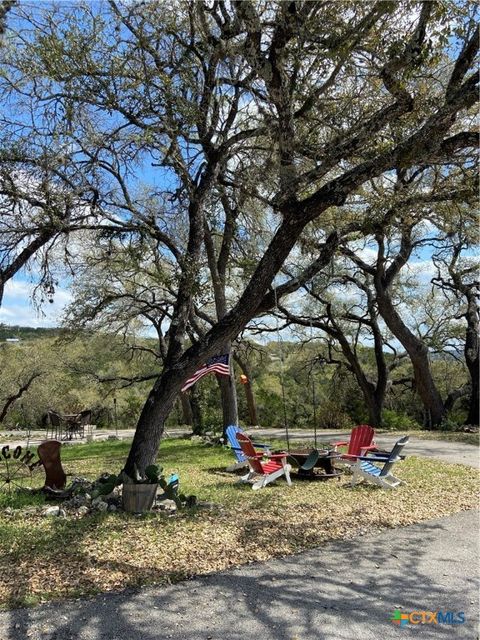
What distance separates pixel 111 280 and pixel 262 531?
34.9 ft

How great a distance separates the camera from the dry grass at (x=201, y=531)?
158 inches

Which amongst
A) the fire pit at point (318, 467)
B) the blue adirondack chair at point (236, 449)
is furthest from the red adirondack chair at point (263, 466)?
the blue adirondack chair at point (236, 449)

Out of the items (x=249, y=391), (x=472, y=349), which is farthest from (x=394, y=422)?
(x=249, y=391)

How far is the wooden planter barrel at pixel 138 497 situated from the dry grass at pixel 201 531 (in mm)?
227

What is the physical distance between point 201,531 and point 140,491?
3.84 feet

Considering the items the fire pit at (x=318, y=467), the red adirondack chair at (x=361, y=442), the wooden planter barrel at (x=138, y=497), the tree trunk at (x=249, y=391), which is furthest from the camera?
the tree trunk at (x=249, y=391)

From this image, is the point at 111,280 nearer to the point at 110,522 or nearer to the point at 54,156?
the point at 54,156

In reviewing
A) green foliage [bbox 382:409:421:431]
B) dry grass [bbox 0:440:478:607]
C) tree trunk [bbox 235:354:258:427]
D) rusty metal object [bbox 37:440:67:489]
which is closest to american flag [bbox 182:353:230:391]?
dry grass [bbox 0:440:478:607]

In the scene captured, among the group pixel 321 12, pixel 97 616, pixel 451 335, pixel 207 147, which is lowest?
pixel 97 616

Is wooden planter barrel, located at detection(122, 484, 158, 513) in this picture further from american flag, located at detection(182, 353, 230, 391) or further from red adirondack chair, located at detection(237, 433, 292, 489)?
american flag, located at detection(182, 353, 230, 391)

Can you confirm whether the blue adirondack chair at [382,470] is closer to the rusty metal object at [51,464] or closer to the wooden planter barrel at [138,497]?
the wooden planter barrel at [138,497]

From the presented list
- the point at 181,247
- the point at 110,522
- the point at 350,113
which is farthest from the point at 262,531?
the point at 181,247

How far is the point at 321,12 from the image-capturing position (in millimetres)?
6387

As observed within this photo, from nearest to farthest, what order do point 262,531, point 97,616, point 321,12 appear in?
point 97,616
point 262,531
point 321,12
